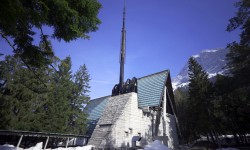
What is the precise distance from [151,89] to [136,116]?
450cm

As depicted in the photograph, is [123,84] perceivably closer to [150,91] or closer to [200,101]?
[150,91]

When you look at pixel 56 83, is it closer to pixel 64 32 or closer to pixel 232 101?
pixel 64 32

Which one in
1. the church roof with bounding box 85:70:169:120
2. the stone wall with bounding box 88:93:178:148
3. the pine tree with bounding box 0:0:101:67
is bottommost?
the stone wall with bounding box 88:93:178:148

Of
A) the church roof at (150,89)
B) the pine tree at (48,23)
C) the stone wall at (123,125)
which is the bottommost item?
the stone wall at (123,125)

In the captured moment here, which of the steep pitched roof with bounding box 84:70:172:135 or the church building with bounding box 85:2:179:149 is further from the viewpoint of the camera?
the steep pitched roof with bounding box 84:70:172:135

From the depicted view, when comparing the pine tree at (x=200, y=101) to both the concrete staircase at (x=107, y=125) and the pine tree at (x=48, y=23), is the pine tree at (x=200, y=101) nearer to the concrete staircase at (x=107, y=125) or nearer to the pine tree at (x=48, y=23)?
the concrete staircase at (x=107, y=125)

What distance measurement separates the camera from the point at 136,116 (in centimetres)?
2105

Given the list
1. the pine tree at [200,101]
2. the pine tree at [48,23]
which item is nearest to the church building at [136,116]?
the pine tree at [200,101]

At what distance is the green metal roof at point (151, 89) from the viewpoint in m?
21.7

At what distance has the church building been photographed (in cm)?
1880

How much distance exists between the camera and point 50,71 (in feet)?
75.6

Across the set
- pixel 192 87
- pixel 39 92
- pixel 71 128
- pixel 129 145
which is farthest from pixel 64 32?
pixel 192 87

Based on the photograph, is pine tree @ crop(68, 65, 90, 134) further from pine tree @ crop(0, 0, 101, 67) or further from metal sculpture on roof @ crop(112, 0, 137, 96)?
pine tree @ crop(0, 0, 101, 67)

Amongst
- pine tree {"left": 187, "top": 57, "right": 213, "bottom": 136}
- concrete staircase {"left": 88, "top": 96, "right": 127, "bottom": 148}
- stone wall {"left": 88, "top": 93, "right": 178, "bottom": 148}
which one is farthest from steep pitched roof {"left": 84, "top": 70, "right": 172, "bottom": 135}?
pine tree {"left": 187, "top": 57, "right": 213, "bottom": 136}
